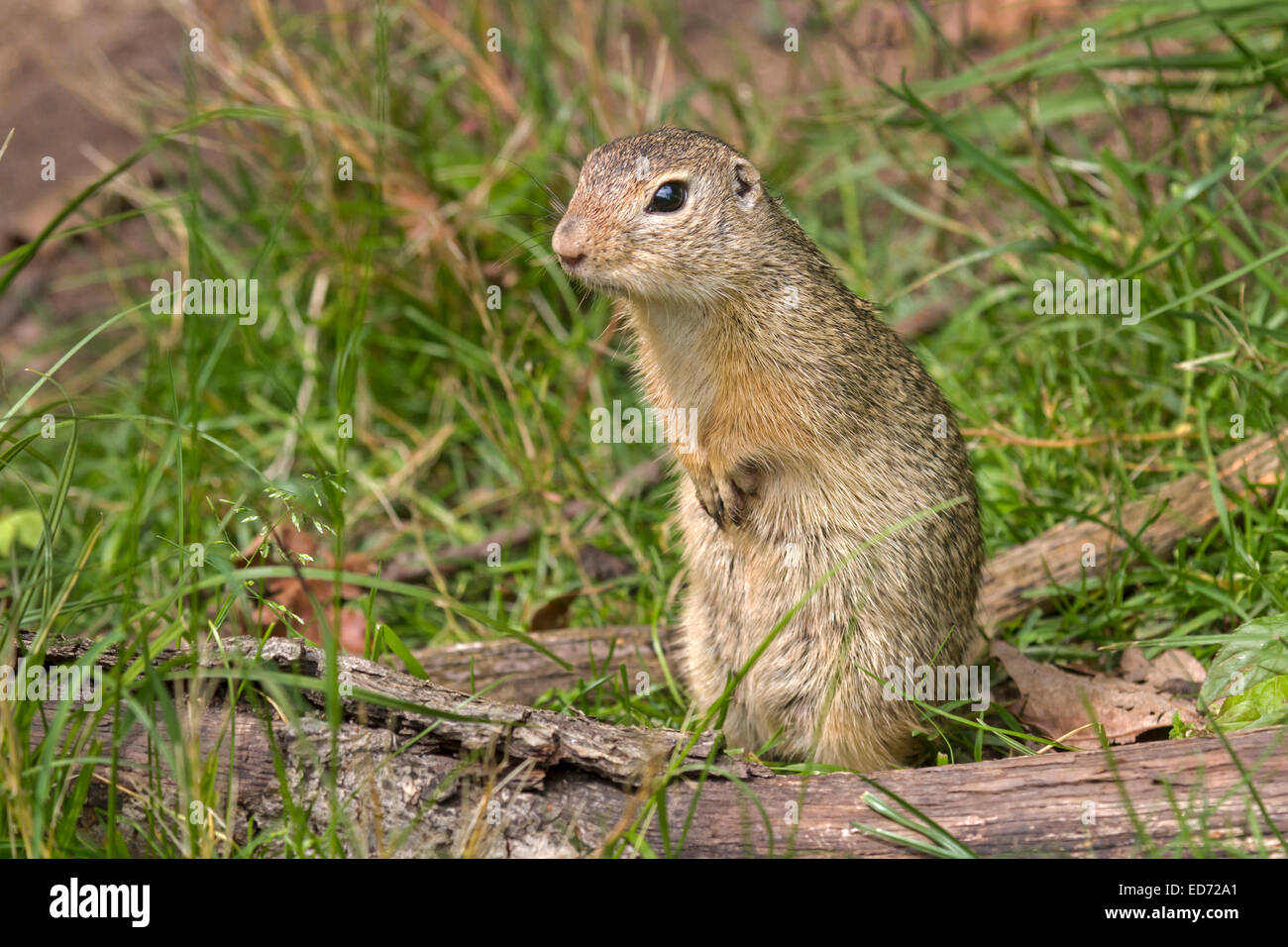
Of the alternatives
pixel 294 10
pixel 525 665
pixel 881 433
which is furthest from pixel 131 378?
pixel 881 433

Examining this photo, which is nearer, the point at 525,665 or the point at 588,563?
the point at 525,665

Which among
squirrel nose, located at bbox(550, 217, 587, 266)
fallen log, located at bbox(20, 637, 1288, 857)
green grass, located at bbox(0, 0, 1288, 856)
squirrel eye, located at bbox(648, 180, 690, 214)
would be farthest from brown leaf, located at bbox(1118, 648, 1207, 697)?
squirrel nose, located at bbox(550, 217, 587, 266)

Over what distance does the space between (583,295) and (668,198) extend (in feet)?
6.57

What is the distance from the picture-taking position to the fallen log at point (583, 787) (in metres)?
3.21

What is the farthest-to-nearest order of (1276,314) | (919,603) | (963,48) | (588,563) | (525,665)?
(963,48)
(588,563)
(1276,314)
(525,665)
(919,603)

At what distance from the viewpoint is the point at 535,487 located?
5961 mm

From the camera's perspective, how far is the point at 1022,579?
5.15 m

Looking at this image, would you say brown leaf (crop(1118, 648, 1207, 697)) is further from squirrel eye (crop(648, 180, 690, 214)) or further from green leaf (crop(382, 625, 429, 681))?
green leaf (crop(382, 625, 429, 681))

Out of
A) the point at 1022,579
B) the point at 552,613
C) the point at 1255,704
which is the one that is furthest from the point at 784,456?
the point at 1255,704

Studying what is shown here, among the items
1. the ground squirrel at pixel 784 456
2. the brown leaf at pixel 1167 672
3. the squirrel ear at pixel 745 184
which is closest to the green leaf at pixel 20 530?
the ground squirrel at pixel 784 456

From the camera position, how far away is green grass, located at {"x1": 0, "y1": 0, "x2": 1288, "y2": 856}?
5043 millimetres

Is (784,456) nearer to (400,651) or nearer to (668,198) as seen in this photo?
(668,198)

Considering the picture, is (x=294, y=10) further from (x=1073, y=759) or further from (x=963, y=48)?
(x=1073, y=759)
